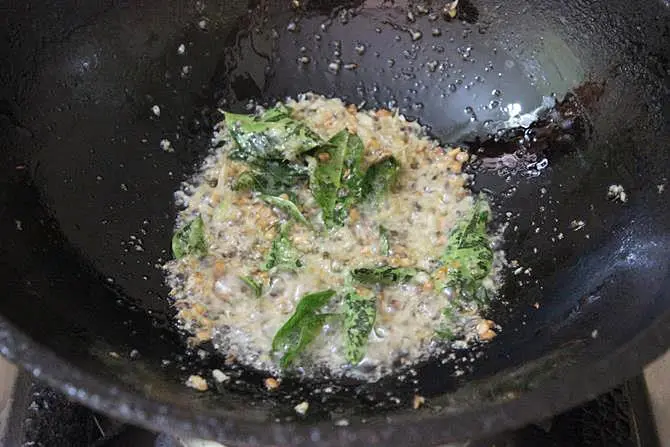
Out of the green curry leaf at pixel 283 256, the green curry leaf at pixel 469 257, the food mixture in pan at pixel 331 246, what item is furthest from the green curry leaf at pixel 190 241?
the green curry leaf at pixel 469 257

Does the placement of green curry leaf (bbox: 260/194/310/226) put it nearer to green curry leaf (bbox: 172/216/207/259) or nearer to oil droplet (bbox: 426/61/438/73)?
green curry leaf (bbox: 172/216/207/259)

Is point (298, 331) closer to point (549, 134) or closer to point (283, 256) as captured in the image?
point (283, 256)

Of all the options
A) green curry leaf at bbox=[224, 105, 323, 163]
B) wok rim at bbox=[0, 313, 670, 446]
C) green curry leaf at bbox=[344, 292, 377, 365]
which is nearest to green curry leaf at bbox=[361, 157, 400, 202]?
green curry leaf at bbox=[224, 105, 323, 163]

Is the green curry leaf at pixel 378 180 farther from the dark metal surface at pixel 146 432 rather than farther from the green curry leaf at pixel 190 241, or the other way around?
the dark metal surface at pixel 146 432

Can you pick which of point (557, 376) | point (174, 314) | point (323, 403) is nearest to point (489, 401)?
point (557, 376)

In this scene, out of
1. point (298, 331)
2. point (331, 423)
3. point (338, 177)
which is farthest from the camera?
point (338, 177)

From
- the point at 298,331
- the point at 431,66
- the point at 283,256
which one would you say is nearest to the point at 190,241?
the point at 283,256

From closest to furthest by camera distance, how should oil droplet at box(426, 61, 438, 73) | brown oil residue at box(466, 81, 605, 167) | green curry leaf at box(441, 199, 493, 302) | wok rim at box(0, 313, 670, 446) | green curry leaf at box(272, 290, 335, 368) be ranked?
wok rim at box(0, 313, 670, 446) < green curry leaf at box(272, 290, 335, 368) < green curry leaf at box(441, 199, 493, 302) < brown oil residue at box(466, 81, 605, 167) < oil droplet at box(426, 61, 438, 73)
